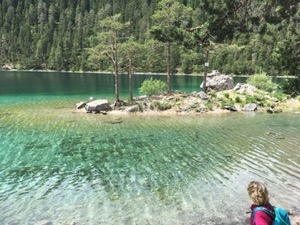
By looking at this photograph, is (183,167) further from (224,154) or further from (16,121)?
(16,121)

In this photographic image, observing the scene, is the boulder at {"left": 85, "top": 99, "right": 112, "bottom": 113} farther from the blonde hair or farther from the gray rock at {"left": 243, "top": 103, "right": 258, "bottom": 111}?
the blonde hair

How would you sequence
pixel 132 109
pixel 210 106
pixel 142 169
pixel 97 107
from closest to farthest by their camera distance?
pixel 142 169
pixel 132 109
pixel 97 107
pixel 210 106

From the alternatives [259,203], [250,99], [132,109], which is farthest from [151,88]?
[259,203]

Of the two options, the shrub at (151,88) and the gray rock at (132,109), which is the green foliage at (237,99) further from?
the gray rock at (132,109)

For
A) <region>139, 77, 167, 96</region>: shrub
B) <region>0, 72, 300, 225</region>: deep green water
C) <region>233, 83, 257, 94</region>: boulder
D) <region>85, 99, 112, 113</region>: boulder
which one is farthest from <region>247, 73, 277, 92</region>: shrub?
<region>85, 99, 112, 113</region>: boulder

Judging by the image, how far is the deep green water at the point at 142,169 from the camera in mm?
13820

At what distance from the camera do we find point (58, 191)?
53.1 ft

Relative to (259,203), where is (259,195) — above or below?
above

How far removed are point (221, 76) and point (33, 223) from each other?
46.5m

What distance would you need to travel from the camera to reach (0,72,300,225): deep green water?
1382cm

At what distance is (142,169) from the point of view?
19.5 m

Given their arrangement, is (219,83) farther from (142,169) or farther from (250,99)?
(142,169)

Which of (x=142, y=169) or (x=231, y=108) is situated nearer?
(x=142, y=169)

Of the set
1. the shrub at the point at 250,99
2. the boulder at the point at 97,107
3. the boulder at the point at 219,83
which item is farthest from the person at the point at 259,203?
the boulder at the point at 219,83
